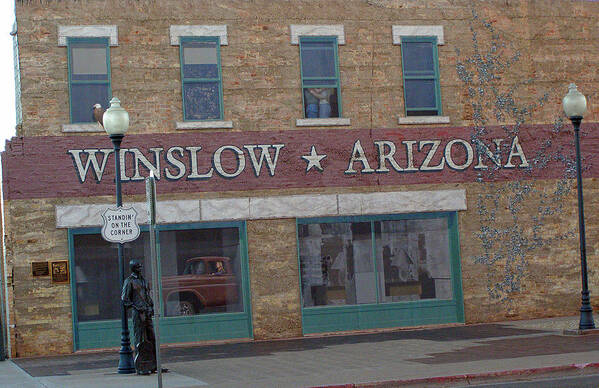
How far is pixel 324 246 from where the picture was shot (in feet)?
69.5

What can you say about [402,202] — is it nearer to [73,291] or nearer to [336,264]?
[336,264]

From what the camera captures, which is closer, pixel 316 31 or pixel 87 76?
pixel 87 76

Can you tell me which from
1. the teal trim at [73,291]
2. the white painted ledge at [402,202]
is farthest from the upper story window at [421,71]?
the teal trim at [73,291]

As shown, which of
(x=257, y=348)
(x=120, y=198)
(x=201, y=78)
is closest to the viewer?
→ (x=120, y=198)

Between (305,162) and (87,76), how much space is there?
5089 millimetres

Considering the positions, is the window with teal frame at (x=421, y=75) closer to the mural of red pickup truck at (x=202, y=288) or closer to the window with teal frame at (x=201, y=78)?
the window with teal frame at (x=201, y=78)

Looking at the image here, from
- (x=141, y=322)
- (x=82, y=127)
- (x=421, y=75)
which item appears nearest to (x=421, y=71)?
(x=421, y=75)

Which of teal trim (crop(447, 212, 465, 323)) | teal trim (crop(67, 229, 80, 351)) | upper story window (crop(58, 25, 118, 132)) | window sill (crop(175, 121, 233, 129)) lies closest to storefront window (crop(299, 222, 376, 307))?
teal trim (crop(447, 212, 465, 323))

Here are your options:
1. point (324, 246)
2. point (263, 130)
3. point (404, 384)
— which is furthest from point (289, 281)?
point (404, 384)

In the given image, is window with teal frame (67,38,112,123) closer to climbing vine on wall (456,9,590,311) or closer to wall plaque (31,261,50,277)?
wall plaque (31,261,50,277)

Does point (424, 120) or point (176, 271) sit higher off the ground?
point (424, 120)

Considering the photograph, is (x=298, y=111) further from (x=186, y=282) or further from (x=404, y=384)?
(x=404, y=384)

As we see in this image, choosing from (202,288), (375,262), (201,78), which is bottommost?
(202,288)

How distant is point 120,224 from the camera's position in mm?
14836
